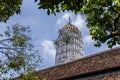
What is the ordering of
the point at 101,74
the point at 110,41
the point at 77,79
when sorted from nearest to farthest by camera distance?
the point at 110,41
the point at 101,74
the point at 77,79

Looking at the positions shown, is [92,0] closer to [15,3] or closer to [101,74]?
[15,3]

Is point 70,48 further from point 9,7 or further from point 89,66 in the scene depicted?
point 9,7

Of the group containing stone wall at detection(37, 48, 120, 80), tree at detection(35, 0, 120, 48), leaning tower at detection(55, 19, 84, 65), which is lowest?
leaning tower at detection(55, 19, 84, 65)

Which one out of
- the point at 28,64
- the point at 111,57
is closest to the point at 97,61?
the point at 111,57

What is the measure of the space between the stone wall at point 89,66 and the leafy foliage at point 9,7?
25.0ft

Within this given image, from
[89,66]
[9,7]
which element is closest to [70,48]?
[89,66]

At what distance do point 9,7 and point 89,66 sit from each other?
874 cm

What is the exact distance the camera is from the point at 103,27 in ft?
37.5

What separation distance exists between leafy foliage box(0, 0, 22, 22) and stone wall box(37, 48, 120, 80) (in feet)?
25.0

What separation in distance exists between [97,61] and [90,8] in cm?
839

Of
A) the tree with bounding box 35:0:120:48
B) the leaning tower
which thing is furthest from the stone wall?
the leaning tower

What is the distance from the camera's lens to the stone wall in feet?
62.1

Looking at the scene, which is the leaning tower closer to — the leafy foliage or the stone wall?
the stone wall

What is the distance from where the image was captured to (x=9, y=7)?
41.2 ft
